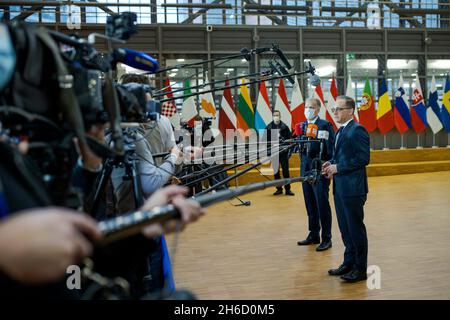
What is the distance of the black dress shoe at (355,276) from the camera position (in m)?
3.54

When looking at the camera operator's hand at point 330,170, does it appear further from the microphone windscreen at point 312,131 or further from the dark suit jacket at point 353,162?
the microphone windscreen at point 312,131

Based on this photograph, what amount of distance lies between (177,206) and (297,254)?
3.62m

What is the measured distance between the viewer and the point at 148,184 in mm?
2422

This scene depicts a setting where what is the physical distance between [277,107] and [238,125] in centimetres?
98

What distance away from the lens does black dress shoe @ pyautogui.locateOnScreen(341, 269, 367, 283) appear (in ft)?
11.6

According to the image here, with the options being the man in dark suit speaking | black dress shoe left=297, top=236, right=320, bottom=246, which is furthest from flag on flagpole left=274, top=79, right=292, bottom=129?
the man in dark suit speaking

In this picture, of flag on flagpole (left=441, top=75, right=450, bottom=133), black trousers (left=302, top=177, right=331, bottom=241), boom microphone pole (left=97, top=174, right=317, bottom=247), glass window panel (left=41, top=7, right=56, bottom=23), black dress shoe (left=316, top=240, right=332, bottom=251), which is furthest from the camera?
flag on flagpole (left=441, top=75, right=450, bottom=133)

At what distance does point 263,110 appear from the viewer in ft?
34.6

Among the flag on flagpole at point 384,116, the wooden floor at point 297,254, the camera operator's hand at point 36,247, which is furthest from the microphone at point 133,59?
the flag on flagpole at point 384,116

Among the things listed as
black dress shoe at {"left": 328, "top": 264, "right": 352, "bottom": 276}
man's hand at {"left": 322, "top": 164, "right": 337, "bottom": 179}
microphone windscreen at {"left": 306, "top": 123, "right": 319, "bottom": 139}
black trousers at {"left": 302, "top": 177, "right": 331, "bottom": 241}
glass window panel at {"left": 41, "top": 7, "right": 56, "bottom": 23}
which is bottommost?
black dress shoe at {"left": 328, "top": 264, "right": 352, "bottom": 276}

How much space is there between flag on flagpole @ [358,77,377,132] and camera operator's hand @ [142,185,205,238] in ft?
35.4

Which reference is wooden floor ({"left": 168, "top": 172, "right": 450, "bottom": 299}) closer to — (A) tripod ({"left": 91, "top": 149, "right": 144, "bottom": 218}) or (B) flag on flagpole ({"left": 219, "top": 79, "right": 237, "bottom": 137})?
(A) tripod ({"left": 91, "top": 149, "right": 144, "bottom": 218})

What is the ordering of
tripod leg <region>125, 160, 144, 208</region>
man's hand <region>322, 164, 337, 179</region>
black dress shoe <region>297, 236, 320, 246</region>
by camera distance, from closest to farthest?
tripod leg <region>125, 160, 144, 208</region>
man's hand <region>322, 164, 337, 179</region>
black dress shoe <region>297, 236, 320, 246</region>
